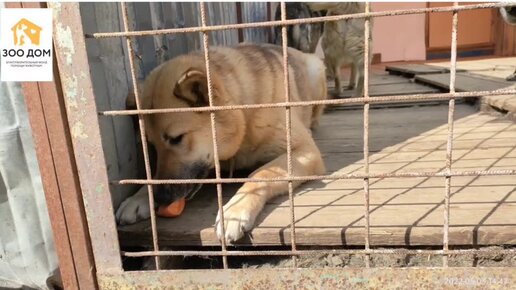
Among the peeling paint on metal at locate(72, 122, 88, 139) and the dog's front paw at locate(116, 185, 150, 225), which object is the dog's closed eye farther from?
the peeling paint on metal at locate(72, 122, 88, 139)

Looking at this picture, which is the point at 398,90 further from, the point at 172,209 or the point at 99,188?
the point at 99,188

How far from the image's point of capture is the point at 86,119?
167 cm

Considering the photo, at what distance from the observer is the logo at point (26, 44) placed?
1609mm

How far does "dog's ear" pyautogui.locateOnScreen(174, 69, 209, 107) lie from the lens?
2.06 m

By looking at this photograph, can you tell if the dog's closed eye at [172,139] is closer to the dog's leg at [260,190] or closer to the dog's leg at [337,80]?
the dog's leg at [260,190]

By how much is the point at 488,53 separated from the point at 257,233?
950 cm

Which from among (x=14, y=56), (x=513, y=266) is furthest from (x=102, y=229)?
(x=513, y=266)

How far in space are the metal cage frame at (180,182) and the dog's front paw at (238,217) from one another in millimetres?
80

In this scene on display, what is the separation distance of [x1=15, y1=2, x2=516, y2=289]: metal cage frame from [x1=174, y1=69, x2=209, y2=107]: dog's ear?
A: 1.37 feet

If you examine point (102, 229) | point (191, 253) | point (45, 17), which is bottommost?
point (191, 253)

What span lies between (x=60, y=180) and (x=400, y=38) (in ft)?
29.3

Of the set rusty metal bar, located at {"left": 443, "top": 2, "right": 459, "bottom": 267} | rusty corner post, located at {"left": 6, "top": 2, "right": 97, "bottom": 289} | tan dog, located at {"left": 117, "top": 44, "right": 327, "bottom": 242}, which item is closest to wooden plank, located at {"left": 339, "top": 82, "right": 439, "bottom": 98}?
tan dog, located at {"left": 117, "top": 44, "right": 327, "bottom": 242}

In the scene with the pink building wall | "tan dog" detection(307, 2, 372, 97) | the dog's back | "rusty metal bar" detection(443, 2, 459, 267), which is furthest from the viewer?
the pink building wall

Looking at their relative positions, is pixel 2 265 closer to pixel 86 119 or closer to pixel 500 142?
pixel 86 119
